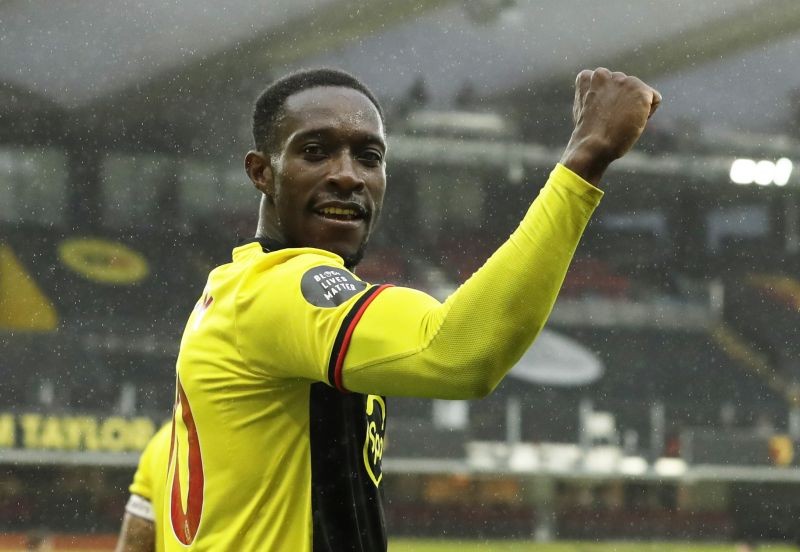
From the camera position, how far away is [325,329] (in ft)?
2.81

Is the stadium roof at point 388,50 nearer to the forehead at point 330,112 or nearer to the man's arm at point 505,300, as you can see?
the forehead at point 330,112

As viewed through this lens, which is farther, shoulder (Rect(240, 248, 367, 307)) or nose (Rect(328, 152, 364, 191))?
nose (Rect(328, 152, 364, 191))

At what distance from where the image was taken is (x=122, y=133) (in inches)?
212

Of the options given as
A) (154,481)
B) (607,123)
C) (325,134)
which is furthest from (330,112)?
(154,481)

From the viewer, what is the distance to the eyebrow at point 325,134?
1.04 m

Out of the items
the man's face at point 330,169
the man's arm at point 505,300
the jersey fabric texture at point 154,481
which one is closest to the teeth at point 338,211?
the man's face at point 330,169

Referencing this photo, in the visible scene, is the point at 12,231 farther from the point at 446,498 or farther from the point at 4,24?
the point at 446,498

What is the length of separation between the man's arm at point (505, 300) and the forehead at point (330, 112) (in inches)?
9.7

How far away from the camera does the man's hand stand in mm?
805

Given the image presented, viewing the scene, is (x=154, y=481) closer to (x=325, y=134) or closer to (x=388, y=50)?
(x=325, y=134)

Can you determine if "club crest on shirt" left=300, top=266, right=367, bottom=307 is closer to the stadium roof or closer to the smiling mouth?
the smiling mouth

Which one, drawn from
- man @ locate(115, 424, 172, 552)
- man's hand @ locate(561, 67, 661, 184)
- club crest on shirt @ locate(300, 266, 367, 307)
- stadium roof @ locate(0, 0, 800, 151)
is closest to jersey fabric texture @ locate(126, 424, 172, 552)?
man @ locate(115, 424, 172, 552)

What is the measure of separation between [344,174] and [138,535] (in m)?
1.17

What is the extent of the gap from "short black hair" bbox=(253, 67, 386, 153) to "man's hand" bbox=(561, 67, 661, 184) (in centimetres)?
32
